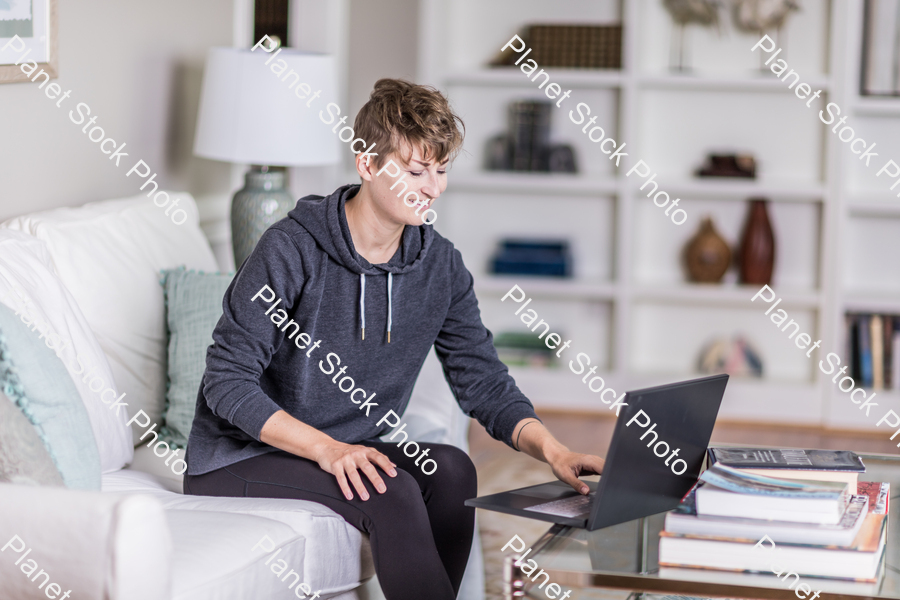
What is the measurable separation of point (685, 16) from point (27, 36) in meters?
2.55

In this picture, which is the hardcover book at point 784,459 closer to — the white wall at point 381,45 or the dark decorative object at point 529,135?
the dark decorative object at point 529,135

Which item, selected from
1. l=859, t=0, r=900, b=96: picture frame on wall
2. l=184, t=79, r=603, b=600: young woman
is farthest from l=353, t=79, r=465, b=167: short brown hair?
l=859, t=0, r=900, b=96: picture frame on wall

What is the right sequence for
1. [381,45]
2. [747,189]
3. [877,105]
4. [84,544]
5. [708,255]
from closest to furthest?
[84,544], [877,105], [747,189], [708,255], [381,45]

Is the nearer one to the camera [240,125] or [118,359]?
[118,359]

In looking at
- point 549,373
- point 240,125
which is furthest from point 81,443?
point 549,373

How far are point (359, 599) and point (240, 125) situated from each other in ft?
4.60

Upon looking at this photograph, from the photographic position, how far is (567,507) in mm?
1327

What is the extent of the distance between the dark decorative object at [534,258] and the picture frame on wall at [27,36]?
209 cm

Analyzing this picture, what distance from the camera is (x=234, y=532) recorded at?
56.1 inches

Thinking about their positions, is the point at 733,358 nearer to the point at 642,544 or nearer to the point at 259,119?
the point at 259,119

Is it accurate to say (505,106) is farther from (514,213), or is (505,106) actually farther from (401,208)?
(401,208)

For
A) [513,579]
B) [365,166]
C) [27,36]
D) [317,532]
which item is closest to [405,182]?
[365,166]

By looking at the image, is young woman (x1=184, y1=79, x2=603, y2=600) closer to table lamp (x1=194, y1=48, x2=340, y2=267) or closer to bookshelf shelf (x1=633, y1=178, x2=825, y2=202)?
table lamp (x1=194, y1=48, x2=340, y2=267)

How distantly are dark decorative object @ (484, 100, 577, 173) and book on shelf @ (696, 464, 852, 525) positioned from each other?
2753 millimetres
